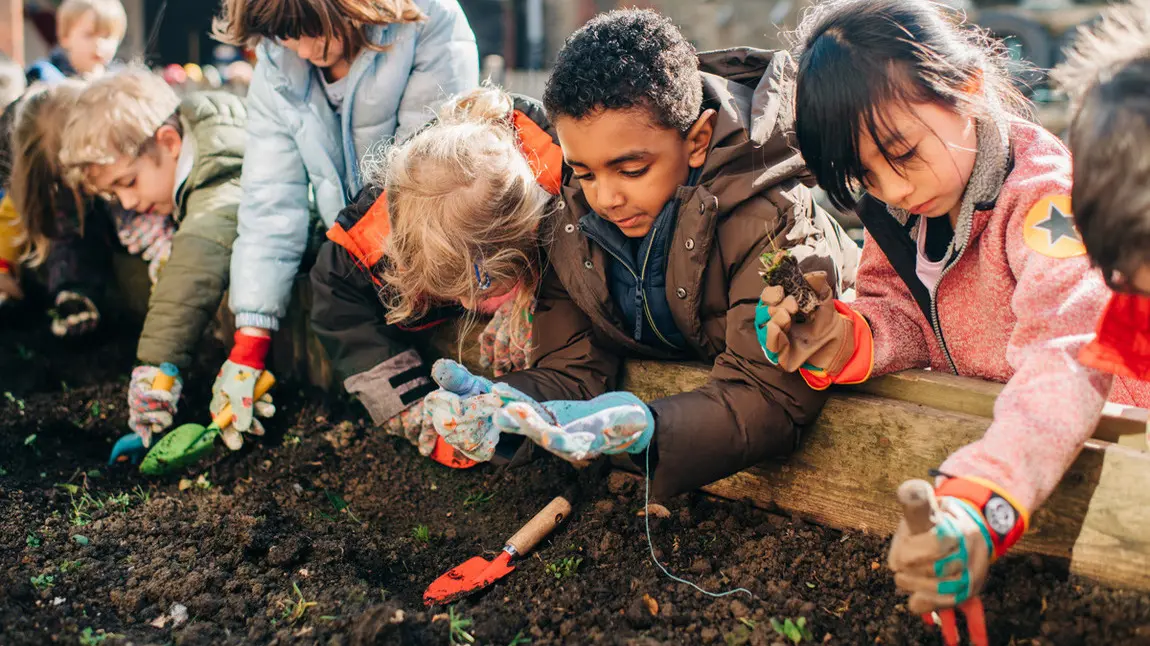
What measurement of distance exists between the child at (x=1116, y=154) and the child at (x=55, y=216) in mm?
3198

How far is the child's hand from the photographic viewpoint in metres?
1.78

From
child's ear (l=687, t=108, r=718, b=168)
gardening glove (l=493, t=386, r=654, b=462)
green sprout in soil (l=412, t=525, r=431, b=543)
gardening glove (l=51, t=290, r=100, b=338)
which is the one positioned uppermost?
child's ear (l=687, t=108, r=718, b=168)

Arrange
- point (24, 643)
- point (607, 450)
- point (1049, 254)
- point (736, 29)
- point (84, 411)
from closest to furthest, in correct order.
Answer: point (1049, 254), point (24, 643), point (607, 450), point (84, 411), point (736, 29)

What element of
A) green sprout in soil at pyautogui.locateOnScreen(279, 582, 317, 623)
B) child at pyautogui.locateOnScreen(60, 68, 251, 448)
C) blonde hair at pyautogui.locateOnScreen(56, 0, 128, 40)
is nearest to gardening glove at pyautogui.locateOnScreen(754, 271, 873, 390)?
green sprout in soil at pyautogui.locateOnScreen(279, 582, 317, 623)

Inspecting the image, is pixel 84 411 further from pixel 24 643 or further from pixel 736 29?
pixel 736 29

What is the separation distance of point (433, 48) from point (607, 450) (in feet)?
5.15

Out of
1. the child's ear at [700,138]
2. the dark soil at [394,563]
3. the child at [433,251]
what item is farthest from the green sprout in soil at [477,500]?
the child's ear at [700,138]

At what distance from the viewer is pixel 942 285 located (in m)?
1.96

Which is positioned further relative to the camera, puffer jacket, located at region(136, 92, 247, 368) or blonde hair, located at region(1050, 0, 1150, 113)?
puffer jacket, located at region(136, 92, 247, 368)

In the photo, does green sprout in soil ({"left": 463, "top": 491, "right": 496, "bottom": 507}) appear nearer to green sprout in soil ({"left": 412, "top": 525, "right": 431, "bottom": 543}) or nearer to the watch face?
green sprout in soil ({"left": 412, "top": 525, "right": 431, "bottom": 543})

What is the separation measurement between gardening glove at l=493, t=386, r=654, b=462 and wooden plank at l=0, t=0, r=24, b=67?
688cm

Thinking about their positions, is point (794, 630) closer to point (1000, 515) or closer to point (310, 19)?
point (1000, 515)

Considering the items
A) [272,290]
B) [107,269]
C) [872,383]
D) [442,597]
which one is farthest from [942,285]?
[107,269]

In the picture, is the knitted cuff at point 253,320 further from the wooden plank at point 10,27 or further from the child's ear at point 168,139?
the wooden plank at point 10,27
